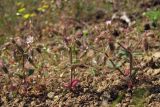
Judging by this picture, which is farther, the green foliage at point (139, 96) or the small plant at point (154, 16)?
the small plant at point (154, 16)

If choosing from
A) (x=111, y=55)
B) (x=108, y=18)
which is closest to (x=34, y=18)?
(x=108, y=18)

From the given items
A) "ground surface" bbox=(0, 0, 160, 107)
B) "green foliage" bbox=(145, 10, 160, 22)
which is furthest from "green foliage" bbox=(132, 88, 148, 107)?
"green foliage" bbox=(145, 10, 160, 22)

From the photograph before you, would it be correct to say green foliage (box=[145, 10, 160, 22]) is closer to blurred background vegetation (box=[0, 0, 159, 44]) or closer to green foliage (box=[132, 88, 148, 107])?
blurred background vegetation (box=[0, 0, 159, 44])

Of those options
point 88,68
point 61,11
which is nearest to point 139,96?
point 88,68

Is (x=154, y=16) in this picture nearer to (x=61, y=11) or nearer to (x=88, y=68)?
(x=88, y=68)

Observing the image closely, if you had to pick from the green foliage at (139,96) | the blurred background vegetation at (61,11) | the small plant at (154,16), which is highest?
the small plant at (154,16)

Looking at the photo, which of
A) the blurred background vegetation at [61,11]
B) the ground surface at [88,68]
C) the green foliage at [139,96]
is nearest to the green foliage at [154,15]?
the ground surface at [88,68]

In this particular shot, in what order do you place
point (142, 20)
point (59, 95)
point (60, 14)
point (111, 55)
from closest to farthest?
point (59, 95) → point (111, 55) → point (142, 20) → point (60, 14)

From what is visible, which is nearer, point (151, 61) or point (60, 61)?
point (151, 61)

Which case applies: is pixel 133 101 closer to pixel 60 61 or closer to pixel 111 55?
pixel 111 55

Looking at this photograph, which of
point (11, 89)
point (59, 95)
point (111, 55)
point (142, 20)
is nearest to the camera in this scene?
point (59, 95)

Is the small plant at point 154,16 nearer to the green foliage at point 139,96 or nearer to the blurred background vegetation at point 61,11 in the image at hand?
the blurred background vegetation at point 61,11
